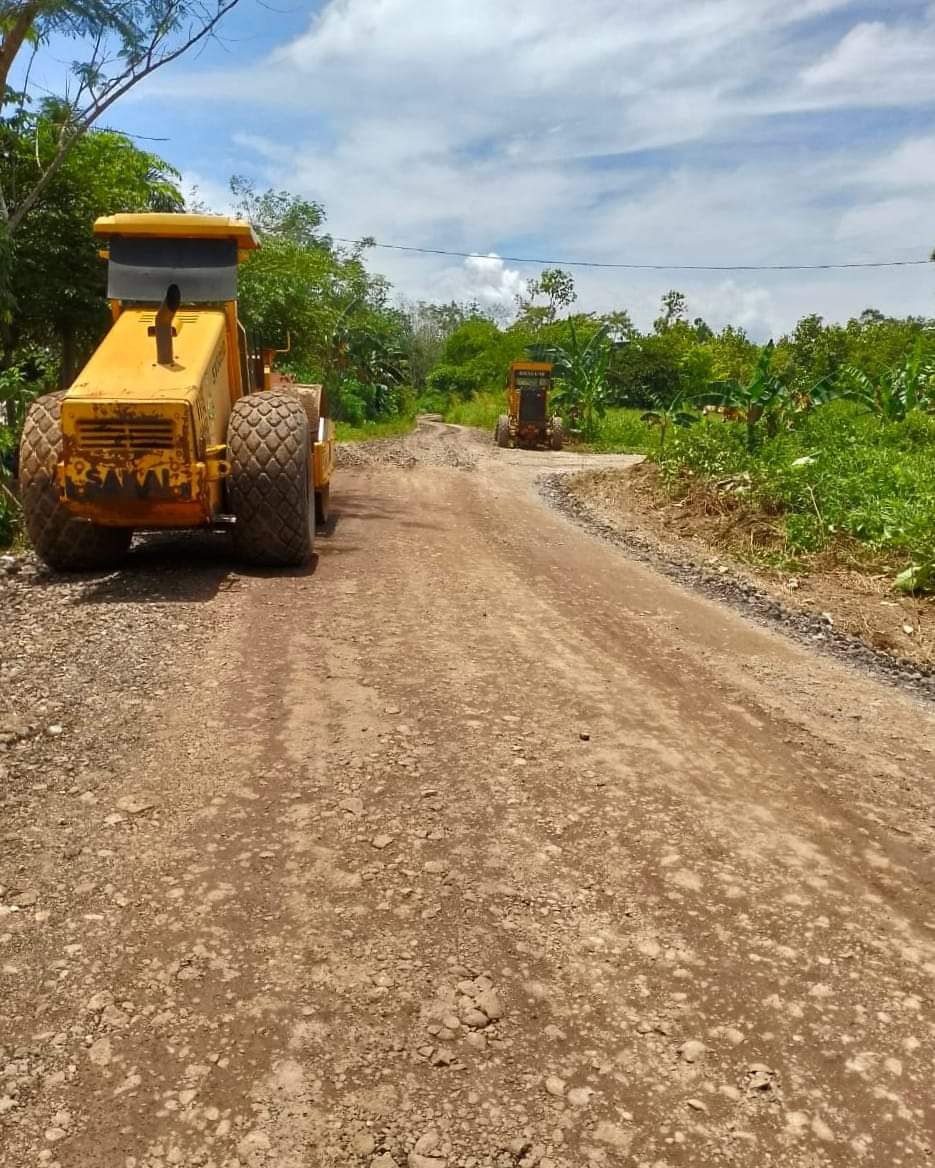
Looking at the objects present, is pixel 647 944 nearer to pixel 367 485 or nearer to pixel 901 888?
pixel 901 888

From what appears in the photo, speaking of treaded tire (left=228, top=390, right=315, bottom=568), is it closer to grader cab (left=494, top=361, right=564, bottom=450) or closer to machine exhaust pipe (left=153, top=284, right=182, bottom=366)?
machine exhaust pipe (left=153, top=284, right=182, bottom=366)

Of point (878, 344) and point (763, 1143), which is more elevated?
point (878, 344)

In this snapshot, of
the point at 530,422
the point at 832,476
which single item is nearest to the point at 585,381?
the point at 530,422

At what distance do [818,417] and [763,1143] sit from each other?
14.5 meters

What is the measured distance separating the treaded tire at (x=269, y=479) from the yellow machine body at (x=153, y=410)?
156 mm

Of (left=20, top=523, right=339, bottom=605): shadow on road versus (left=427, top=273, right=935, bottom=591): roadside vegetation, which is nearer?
(left=20, top=523, right=339, bottom=605): shadow on road

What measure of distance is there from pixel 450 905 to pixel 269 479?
442 cm

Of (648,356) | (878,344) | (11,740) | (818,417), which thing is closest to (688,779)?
(11,740)

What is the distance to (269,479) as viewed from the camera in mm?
6641

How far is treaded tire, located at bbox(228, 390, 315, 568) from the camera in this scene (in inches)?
262

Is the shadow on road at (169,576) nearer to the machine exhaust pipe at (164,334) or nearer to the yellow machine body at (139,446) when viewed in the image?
the yellow machine body at (139,446)

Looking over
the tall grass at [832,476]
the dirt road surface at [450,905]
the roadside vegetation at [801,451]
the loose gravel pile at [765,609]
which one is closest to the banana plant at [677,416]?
the roadside vegetation at [801,451]

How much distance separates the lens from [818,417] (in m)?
15.0

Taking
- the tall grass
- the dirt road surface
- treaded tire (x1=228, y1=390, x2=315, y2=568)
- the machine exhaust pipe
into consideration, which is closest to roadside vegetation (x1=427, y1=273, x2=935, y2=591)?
the tall grass
